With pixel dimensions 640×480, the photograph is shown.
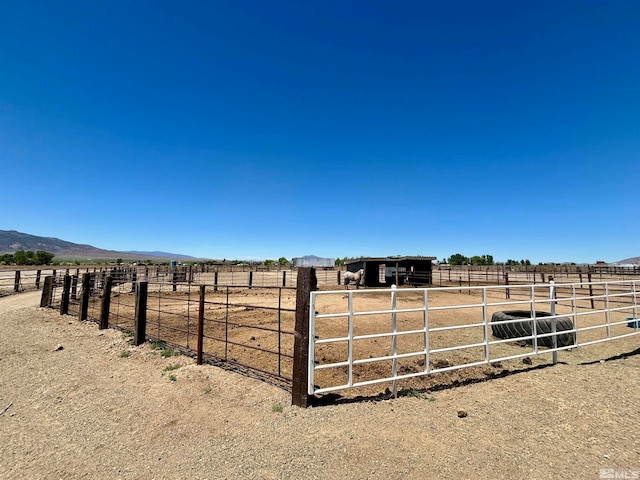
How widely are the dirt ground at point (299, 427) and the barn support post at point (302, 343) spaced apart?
0.18 meters

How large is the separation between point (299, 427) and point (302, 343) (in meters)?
0.97

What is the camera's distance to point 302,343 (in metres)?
4.13

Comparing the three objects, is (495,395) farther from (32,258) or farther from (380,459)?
(32,258)

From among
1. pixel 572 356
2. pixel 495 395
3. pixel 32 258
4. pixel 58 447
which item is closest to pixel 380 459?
pixel 495 395

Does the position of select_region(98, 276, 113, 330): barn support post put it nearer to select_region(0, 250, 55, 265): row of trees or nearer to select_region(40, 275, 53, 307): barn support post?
select_region(40, 275, 53, 307): barn support post

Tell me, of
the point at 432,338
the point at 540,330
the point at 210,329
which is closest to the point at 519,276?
the point at 540,330

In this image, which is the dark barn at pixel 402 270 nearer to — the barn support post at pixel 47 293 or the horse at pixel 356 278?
the horse at pixel 356 278

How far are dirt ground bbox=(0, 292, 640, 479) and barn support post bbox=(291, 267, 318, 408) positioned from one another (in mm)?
179

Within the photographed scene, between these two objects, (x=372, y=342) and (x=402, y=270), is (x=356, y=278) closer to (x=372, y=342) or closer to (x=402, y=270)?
(x=402, y=270)

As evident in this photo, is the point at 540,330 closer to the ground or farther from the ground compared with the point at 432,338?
farther from the ground

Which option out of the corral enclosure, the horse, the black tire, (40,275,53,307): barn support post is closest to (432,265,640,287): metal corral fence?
the horse

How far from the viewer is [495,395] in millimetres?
4371

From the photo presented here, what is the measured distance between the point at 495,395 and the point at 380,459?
237 cm

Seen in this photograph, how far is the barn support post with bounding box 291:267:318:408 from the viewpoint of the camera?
4012mm
